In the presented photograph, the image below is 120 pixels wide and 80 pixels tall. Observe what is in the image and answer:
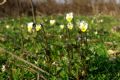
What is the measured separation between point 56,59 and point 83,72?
1246mm

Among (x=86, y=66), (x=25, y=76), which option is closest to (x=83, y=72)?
(x=86, y=66)

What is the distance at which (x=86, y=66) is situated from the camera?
438 cm

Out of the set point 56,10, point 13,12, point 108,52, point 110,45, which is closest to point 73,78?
point 108,52

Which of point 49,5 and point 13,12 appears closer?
point 13,12

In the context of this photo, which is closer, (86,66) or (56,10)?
(86,66)

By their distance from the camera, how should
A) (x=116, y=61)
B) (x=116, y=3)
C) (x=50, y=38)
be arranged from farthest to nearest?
(x=116, y=3)
(x=50, y=38)
(x=116, y=61)

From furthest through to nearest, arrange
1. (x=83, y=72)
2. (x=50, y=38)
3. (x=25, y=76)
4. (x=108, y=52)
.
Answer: (x=50, y=38) < (x=108, y=52) < (x=25, y=76) < (x=83, y=72)

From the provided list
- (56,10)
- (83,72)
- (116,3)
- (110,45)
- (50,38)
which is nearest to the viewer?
(83,72)

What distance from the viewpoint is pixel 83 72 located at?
4.26 meters

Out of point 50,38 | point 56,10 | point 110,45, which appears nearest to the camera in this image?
point 110,45

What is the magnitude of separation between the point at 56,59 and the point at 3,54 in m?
1.00

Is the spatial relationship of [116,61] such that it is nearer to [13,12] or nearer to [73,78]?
[73,78]

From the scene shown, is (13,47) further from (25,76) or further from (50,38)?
(25,76)

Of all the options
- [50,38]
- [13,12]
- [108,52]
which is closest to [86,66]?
[108,52]
